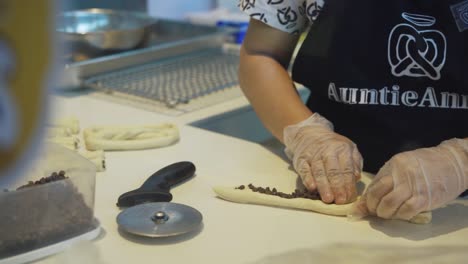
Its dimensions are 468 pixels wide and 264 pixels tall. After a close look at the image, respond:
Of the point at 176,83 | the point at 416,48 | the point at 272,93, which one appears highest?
the point at 416,48

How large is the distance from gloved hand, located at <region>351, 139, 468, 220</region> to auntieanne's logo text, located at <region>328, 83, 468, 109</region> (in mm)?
148

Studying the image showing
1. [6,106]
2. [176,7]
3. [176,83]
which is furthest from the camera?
[176,7]

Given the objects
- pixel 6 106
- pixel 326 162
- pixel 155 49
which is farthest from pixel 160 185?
pixel 155 49

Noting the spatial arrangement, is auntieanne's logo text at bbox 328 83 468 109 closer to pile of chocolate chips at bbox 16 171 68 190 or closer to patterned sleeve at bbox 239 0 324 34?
patterned sleeve at bbox 239 0 324 34

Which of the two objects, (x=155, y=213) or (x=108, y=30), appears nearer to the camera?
(x=155, y=213)

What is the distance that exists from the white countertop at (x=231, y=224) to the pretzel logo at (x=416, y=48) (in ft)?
0.67

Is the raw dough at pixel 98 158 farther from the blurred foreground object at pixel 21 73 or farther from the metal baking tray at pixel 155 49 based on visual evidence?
the blurred foreground object at pixel 21 73

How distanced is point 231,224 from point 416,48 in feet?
1.26

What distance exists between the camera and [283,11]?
3.21 feet

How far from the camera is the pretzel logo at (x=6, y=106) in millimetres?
235

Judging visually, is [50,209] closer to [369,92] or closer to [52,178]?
[52,178]

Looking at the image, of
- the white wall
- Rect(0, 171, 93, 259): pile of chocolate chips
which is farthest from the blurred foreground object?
the white wall

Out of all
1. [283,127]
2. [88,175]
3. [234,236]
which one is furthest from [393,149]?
[88,175]

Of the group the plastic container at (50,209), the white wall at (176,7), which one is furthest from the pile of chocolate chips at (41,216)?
the white wall at (176,7)
